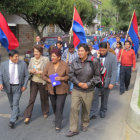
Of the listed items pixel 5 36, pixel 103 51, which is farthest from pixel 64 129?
pixel 5 36

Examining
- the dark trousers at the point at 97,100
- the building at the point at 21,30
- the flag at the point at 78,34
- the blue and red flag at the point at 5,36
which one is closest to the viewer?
the dark trousers at the point at 97,100

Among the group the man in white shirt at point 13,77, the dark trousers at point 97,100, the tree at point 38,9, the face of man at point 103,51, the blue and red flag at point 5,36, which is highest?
the tree at point 38,9

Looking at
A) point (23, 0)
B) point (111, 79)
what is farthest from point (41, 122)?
point (23, 0)

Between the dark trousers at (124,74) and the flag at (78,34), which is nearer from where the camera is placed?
the flag at (78,34)

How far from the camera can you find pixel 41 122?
4672 mm

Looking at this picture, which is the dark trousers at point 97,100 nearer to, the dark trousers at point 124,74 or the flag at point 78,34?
the flag at point 78,34

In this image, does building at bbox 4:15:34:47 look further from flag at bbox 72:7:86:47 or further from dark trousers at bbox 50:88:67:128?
dark trousers at bbox 50:88:67:128

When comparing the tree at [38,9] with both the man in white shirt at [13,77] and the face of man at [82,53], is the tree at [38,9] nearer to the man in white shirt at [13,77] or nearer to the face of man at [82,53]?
the man in white shirt at [13,77]

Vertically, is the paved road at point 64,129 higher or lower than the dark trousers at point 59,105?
lower

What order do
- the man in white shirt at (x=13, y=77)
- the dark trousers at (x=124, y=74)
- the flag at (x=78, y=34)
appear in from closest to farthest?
1. the man in white shirt at (x=13, y=77)
2. the flag at (x=78, y=34)
3. the dark trousers at (x=124, y=74)

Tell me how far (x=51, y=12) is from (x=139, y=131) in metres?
12.4

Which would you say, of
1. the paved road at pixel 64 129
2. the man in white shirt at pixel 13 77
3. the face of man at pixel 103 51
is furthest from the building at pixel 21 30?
the face of man at pixel 103 51

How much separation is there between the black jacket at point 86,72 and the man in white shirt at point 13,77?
115cm

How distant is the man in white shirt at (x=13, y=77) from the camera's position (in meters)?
4.24
